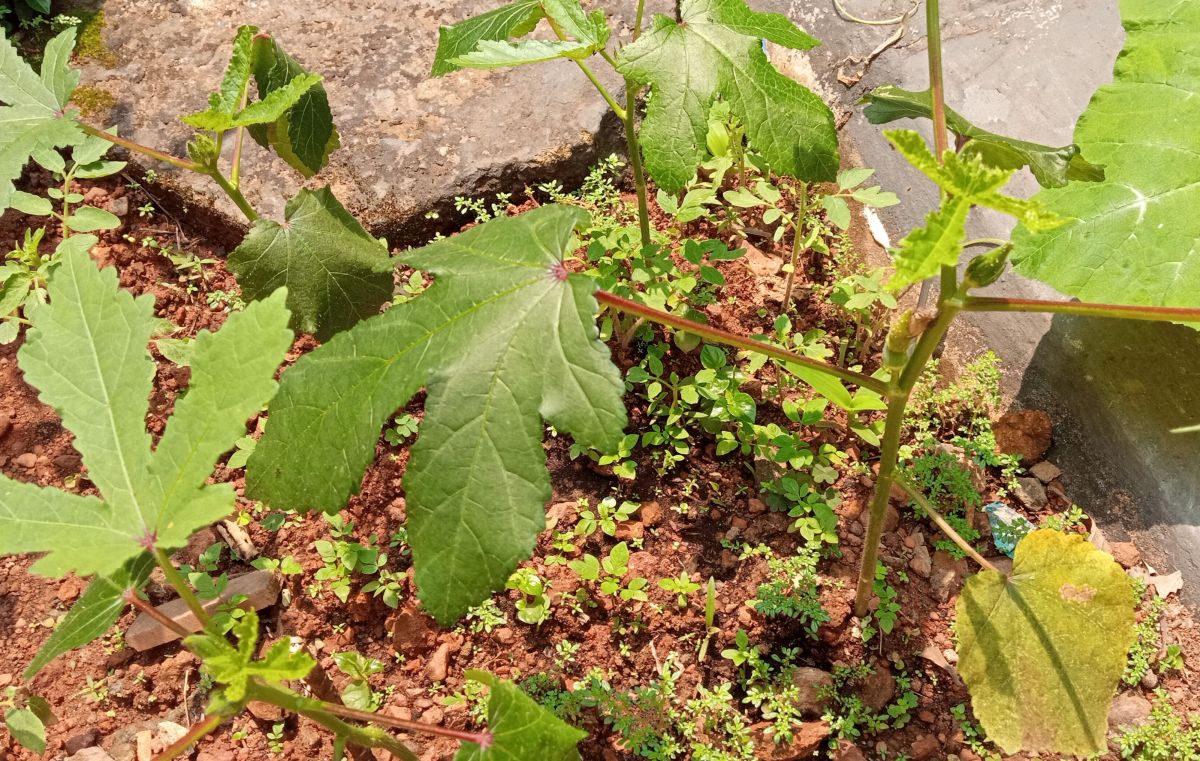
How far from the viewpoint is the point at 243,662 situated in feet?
4.14

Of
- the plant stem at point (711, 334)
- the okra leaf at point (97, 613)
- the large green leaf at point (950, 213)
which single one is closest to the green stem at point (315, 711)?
the okra leaf at point (97, 613)

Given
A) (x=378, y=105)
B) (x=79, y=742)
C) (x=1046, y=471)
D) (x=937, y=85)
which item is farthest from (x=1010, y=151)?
(x=79, y=742)

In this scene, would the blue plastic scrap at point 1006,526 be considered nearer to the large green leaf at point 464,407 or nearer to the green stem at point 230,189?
the large green leaf at point 464,407

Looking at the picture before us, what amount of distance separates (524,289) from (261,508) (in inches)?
→ 61.2

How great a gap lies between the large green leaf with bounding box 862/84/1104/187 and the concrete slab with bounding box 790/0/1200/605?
2.99 ft

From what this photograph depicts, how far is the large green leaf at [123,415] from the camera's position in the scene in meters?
1.30

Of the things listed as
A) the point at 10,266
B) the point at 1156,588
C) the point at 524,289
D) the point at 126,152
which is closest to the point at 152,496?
the point at 524,289

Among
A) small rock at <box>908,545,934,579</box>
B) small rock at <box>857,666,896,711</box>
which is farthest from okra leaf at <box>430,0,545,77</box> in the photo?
small rock at <box>857,666,896,711</box>

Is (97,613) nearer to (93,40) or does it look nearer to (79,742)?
(79,742)

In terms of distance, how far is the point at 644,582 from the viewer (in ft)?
7.91

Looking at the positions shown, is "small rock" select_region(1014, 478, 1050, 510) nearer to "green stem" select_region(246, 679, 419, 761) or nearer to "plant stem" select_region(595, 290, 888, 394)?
"plant stem" select_region(595, 290, 888, 394)

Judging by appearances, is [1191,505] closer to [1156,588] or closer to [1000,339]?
[1156,588]

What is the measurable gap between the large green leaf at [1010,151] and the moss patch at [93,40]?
3107 mm

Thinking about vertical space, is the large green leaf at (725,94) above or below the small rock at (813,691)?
above
